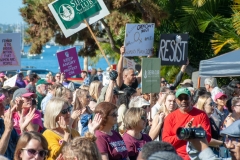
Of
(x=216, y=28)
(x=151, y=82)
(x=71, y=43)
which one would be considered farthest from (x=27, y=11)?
(x=151, y=82)

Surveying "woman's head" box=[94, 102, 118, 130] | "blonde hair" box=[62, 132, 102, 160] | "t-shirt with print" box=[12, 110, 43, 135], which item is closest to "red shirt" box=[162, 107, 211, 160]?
"woman's head" box=[94, 102, 118, 130]

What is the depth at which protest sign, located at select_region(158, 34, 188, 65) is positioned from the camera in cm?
1297

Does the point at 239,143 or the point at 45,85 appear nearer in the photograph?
the point at 239,143

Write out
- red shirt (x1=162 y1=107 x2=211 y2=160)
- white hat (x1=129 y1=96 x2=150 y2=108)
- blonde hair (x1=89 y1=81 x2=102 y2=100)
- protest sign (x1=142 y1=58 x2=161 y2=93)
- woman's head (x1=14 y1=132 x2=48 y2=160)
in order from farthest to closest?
protest sign (x1=142 y1=58 x2=161 y2=93) < blonde hair (x1=89 y1=81 x2=102 y2=100) < white hat (x1=129 y1=96 x2=150 y2=108) < red shirt (x1=162 y1=107 x2=211 y2=160) < woman's head (x1=14 y1=132 x2=48 y2=160)

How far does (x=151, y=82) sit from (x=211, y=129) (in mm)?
2422

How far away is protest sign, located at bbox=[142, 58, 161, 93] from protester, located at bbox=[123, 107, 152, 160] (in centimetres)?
351

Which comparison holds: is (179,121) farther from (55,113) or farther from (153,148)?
(153,148)

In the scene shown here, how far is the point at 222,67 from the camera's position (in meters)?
10.1

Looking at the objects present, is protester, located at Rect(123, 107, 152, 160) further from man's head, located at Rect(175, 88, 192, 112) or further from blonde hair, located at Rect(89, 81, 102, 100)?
blonde hair, located at Rect(89, 81, 102, 100)

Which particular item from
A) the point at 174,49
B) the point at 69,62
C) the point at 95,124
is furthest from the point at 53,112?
the point at 69,62

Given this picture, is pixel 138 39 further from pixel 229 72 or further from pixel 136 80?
pixel 229 72

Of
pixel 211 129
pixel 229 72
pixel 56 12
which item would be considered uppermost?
pixel 56 12

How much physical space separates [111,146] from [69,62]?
12.3 m

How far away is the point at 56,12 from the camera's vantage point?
501 inches
